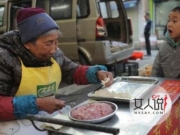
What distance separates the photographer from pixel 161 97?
5.40ft

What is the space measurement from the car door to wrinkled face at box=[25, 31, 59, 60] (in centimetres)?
340

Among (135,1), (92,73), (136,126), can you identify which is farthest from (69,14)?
(135,1)

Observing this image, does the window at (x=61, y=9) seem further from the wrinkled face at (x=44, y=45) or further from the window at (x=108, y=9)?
the wrinkled face at (x=44, y=45)

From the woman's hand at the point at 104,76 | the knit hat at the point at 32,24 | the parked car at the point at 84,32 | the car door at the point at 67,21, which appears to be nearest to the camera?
the knit hat at the point at 32,24

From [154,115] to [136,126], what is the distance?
0.20 metres

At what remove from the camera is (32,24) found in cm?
155

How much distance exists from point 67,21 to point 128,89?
351 centimetres

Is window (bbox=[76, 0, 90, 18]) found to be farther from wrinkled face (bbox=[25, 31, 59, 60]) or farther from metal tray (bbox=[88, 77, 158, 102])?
wrinkled face (bbox=[25, 31, 59, 60])

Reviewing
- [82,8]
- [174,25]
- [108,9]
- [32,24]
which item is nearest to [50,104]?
[32,24]

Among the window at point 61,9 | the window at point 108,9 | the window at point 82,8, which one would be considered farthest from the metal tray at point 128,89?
the window at point 108,9

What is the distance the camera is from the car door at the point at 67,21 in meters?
4.96

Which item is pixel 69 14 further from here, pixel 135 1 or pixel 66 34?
pixel 135 1

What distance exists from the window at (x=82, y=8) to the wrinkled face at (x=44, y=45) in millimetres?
3377

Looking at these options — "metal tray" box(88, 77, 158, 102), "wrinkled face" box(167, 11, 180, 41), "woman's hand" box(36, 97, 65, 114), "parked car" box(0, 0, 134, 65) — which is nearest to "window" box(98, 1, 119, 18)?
"parked car" box(0, 0, 134, 65)
